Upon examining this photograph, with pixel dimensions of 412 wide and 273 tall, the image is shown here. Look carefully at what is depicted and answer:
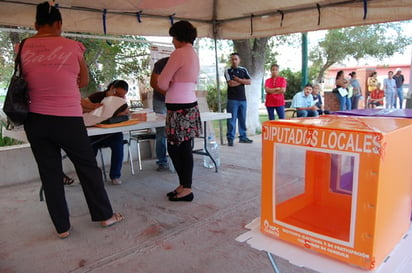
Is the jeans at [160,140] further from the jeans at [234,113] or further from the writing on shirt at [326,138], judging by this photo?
the writing on shirt at [326,138]

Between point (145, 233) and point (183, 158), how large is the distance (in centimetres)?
79

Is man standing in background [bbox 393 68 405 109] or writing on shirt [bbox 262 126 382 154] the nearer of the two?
writing on shirt [bbox 262 126 382 154]

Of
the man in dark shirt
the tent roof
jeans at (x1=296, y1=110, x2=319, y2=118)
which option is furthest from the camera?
jeans at (x1=296, y1=110, x2=319, y2=118)

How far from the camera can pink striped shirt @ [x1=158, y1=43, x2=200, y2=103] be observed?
2.70m

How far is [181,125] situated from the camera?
9.38ft

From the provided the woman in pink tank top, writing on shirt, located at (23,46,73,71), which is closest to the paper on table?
the woman in pink tank top

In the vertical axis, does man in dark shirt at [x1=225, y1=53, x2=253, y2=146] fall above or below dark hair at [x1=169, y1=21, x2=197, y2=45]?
below

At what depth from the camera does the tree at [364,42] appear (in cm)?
1393

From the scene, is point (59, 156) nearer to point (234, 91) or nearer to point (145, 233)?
point (145, 233)

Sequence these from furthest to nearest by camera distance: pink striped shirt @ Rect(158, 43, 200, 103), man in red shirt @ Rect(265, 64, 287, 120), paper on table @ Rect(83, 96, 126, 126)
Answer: man in red shirt @ Rect(265, 64, 287, 120) < paper on table @ Rect(83, 96, 126, 126) < pink striped shirt @ Rect(158, 43, 200, 103)

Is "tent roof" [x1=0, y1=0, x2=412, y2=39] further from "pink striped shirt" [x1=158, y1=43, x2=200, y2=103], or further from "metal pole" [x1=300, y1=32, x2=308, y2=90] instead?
"metal pole" [x1=300, y1=32, x2=308, y2=90]

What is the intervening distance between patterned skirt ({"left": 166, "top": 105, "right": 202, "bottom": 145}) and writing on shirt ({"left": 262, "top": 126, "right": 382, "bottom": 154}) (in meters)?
1.85

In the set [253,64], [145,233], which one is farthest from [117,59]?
[145,233]

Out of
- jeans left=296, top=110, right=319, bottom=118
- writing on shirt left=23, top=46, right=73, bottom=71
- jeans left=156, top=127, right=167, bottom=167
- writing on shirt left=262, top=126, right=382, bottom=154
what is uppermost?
writing on shirt left=23, top=46, right=73, bottom=71
